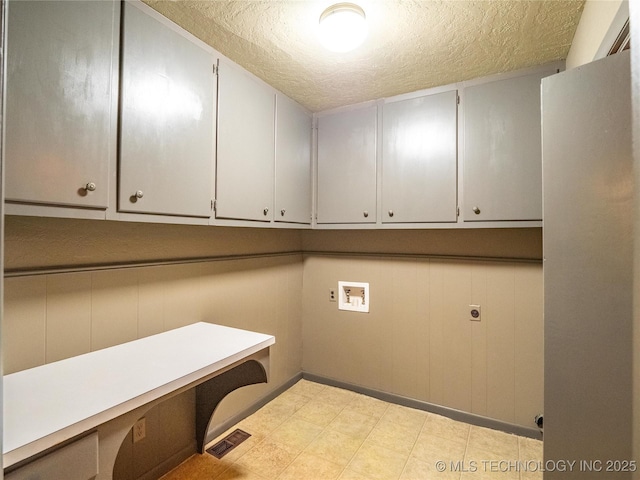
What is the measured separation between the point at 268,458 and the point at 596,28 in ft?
8.43

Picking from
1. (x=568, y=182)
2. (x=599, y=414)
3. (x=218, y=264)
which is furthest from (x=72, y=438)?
(x=568, y=182)

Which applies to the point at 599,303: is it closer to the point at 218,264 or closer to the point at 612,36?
the point at 612,36

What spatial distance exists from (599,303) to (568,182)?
37cm

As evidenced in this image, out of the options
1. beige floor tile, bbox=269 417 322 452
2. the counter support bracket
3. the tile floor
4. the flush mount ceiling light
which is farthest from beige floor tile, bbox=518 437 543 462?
the flush mount ceiling light

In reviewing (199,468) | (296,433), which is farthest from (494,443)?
(199,468)

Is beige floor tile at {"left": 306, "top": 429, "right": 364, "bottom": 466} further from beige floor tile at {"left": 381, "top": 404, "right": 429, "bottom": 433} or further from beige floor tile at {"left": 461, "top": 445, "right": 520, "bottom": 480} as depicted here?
beige floor tile at {"left": 461, "top": 445, "right": 520, "bottom": 480}

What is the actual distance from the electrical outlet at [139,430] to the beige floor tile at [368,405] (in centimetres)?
141

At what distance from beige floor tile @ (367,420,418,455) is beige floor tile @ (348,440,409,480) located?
5 cm

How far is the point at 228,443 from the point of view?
6.71 feet

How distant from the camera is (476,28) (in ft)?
5.09

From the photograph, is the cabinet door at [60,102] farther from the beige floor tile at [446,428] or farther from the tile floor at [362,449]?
the beige floor tile at [446,428]

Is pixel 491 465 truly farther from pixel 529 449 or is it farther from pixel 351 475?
pixel 351 475

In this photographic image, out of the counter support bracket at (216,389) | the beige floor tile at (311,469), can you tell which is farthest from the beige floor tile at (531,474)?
the counter support bracket at (216,389)

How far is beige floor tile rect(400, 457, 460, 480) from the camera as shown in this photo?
178 cm
